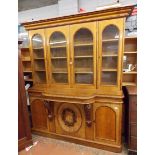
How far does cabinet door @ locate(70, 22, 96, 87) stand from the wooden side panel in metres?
0.41

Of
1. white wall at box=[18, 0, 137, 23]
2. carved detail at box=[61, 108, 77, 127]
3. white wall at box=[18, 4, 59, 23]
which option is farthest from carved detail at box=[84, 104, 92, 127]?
white wall at box=[18, 4, 59, 23]

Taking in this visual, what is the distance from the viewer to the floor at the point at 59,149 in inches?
88.9

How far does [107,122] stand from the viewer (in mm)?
2236

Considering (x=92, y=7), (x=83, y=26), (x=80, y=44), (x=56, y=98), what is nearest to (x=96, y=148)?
(x=56, y=98)

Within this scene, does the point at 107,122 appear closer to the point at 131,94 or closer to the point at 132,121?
the point at 132,121

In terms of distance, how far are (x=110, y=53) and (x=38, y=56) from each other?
4.19ft

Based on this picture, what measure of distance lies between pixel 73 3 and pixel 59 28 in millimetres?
773

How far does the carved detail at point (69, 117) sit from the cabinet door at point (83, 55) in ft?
1.43

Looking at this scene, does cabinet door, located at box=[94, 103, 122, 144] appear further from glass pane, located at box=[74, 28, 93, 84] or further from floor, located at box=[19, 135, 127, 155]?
glass pane, located at box=[74, 28, 93, 84]

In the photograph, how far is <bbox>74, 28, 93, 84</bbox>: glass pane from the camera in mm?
2342

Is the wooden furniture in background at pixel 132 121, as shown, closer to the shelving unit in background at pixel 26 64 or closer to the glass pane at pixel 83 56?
the glass pane at pixel 83 56

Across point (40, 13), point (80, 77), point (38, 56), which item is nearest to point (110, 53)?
point (80, 77)
